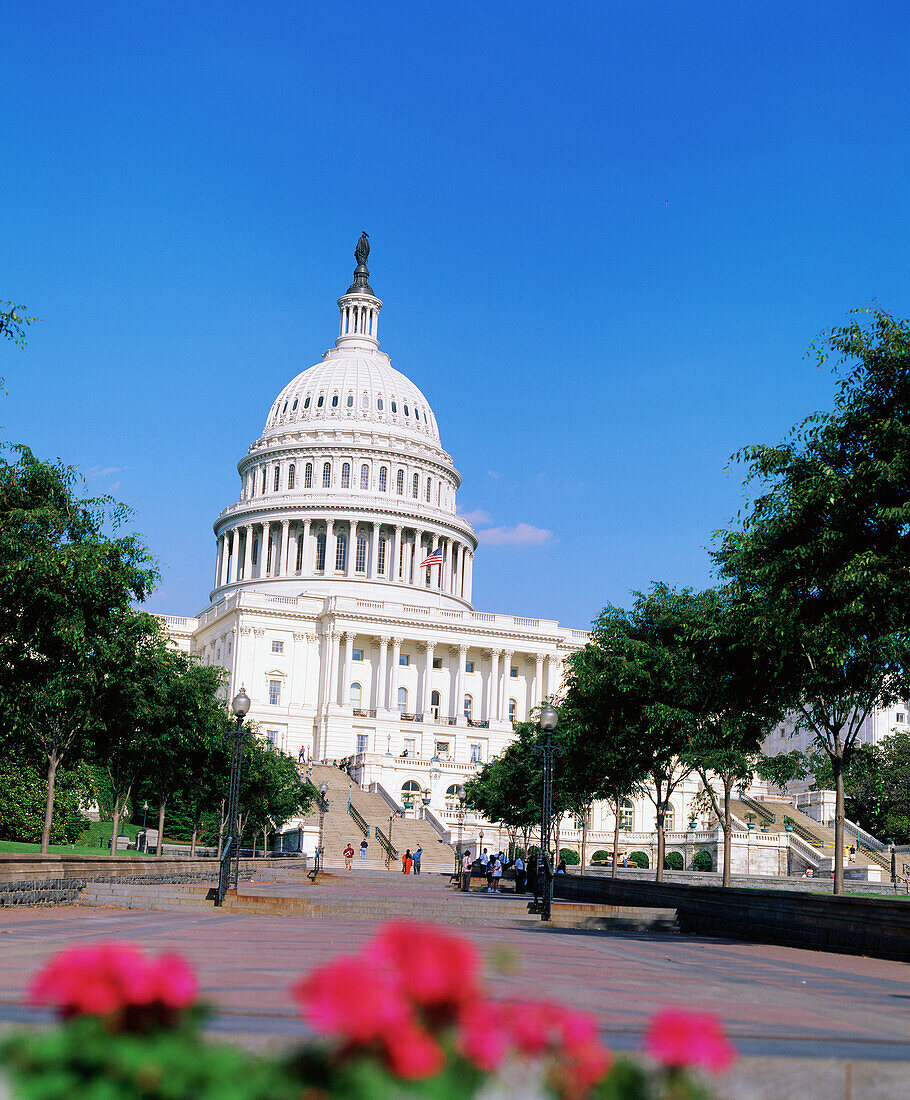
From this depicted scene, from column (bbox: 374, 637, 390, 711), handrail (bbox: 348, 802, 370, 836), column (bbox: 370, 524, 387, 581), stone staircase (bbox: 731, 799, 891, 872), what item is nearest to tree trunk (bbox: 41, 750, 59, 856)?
handrail (bbox: 348, 802, 370, 836)

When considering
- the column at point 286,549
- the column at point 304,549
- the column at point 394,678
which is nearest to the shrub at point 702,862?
the column at point 394,678

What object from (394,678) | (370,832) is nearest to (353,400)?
(394,678)

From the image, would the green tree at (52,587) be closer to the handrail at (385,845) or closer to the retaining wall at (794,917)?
the retaining wall at (794,917)

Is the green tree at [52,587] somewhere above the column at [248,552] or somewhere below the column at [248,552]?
below

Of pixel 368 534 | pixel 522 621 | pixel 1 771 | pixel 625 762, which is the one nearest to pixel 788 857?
pixel 625 762

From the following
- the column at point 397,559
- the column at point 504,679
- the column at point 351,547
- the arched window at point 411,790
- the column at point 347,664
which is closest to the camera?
the arched window at point 411,790

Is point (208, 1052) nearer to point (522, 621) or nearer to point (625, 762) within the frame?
point (625, 762)

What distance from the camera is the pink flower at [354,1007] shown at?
91.8 inches

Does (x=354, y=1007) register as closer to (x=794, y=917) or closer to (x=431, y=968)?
(x=431, y=968)

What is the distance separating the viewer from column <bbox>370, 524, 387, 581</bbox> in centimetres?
12825

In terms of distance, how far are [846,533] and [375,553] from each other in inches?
4220

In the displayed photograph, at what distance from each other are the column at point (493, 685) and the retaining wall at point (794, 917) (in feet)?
274

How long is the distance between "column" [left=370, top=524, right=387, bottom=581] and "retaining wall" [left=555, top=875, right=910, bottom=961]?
95.7m

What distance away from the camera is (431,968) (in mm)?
2432
